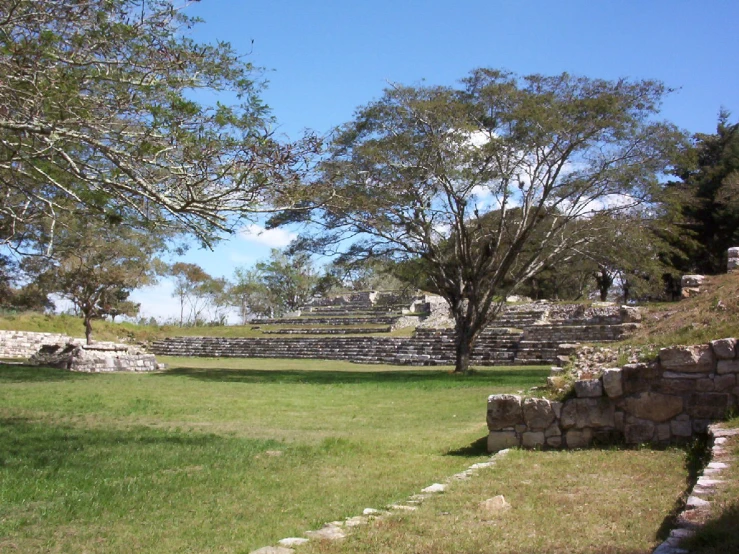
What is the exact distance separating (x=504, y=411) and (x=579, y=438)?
81 centimetres

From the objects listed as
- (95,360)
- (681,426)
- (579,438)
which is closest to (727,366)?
(681,426)

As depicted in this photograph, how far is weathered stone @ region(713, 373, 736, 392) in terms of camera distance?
6.62m

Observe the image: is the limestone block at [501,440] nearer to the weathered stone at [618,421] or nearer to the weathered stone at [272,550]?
the weathered stone at [618,421]

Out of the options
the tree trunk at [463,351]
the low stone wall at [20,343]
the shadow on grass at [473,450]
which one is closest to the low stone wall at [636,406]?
the shadow on grass at [473,450]

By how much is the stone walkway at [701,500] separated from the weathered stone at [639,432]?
3.81ft

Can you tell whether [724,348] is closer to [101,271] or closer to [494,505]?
[494,505]

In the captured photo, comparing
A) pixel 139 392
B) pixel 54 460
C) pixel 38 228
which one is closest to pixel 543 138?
pixel 139 392

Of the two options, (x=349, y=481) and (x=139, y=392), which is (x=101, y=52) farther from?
(x=139, y=392)

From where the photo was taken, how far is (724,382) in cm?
664

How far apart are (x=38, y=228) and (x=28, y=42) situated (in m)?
11.2

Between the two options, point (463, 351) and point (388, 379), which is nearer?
point (388, 379)

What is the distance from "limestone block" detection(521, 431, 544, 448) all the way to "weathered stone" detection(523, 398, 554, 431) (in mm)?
52

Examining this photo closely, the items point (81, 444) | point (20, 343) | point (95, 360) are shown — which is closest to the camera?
point (81, 444)

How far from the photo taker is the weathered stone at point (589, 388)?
702 centimetres
